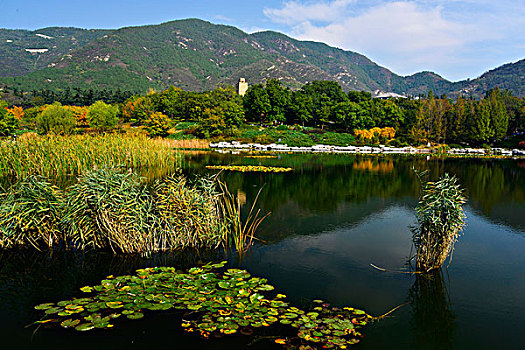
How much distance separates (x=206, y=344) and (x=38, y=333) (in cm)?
273

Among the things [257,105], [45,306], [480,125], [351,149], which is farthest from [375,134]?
[45,306]

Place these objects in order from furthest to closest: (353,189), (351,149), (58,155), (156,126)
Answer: (156,126) < (351,149) < (353,189) < (58,155)

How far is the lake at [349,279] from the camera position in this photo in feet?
19.3

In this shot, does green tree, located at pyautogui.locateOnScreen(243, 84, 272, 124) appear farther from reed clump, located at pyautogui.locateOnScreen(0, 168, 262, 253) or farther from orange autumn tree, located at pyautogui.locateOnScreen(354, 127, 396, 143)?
reed clump, located at pyautogui.locateOnScreen(0, 168, 262, 253)

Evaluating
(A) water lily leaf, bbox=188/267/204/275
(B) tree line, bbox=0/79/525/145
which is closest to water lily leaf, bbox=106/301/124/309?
(A) water lily leaf, bbox=188/267/204/275

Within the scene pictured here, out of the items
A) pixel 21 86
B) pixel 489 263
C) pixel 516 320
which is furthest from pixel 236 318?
pixel 21 86

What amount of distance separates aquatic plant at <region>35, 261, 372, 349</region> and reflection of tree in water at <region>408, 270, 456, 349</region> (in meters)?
0.94

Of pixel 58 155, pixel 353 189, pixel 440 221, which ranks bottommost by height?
pixel 353 189

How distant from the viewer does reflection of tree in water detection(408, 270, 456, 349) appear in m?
6.07

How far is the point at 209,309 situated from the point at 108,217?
12.8 feet

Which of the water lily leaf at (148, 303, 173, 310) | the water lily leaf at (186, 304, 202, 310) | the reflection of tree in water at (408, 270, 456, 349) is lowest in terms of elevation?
the reflection of tree in water at (408, 270, 456, 349)

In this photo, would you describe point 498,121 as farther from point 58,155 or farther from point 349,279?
point 58,155

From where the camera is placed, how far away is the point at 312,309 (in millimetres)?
6637

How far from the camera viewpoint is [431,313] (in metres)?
6.94
